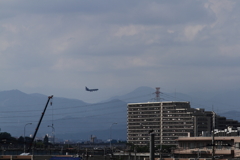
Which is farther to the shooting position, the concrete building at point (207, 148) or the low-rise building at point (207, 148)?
the low-rise building at point (207, 148)

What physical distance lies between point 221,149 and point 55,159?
61.3 m

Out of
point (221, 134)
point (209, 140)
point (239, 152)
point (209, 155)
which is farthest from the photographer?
point (221, 134)

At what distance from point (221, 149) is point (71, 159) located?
6029 cm

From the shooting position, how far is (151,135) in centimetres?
3591

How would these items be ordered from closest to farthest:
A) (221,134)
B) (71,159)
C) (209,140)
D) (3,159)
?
(71,159) → (3,159) → (209,140) → (221,134)

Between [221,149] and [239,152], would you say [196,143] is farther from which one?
[239,152]

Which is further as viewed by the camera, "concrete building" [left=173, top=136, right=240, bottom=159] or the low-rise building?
the low-rise building

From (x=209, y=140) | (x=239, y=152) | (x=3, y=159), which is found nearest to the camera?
(x=3, y=159)

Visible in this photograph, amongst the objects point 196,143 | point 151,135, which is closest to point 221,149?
point 196,143

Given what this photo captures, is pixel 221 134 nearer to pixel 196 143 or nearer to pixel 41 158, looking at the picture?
pixel 196 143

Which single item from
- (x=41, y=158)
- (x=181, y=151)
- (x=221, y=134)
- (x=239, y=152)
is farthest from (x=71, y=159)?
(x=221, y=134)

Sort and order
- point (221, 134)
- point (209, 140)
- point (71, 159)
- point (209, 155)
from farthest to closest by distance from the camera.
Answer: point (221, 134), point (209, 140), point (209, 155), point (71, 159)

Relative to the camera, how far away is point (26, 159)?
364 feet

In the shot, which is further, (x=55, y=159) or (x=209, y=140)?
(x=209, y=140)
